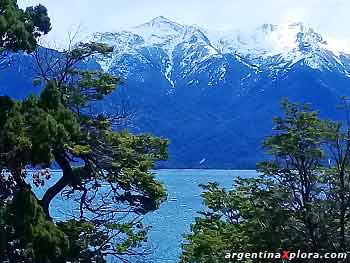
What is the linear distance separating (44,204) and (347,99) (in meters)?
Result: 6.91

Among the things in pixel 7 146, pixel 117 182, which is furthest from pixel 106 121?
pixel 7 146

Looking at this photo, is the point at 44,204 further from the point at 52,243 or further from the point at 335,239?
the point at 335,239

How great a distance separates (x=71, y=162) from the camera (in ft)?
53.7

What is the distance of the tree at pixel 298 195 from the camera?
13.8 metres

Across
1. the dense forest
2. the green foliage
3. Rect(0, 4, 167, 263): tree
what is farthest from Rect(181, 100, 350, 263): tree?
the green foliage

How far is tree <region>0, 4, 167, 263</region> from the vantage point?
1277 centimetres

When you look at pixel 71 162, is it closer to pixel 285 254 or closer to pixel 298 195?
pixel 298 195

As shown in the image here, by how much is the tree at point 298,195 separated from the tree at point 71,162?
7.72ft

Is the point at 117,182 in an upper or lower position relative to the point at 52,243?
upper

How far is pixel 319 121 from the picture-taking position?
14180 millimetres

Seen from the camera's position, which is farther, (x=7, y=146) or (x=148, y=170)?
(x=148, y=170)

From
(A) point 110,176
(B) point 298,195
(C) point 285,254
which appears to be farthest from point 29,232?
(B) point 298,195

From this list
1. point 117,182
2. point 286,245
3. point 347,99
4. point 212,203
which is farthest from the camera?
point 212,203

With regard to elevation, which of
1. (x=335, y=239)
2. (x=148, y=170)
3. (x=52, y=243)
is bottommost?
(x=52, y=243)
